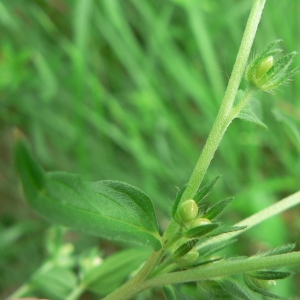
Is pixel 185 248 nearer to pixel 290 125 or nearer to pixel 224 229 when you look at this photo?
pixel 224 229

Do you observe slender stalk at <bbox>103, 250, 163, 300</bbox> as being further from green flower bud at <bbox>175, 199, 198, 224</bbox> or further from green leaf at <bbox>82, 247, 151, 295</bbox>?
green leaf at <bbox>82, 247, 151, 295</bbox>

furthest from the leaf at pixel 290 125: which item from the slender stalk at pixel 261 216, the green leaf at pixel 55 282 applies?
the green leaf at pixel 55 282

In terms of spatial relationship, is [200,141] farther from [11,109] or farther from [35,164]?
[35,164]

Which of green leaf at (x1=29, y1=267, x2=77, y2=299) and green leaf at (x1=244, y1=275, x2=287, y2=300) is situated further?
green leaf at (x1=29, y1=267, x2=77, y2=299)

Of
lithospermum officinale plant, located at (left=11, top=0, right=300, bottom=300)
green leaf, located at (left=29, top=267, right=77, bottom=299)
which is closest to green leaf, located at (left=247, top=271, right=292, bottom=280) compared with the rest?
lithospermum officinale plant, located at (left=11, top=0, right=300, bottom=300)

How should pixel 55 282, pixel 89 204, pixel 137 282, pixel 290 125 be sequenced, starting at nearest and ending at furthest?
pixel 89 204 < pixel 137 282 < pixel 290 125 < pixel 55 282

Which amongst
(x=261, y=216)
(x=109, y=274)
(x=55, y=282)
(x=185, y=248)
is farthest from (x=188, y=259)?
(x=55, y=282)

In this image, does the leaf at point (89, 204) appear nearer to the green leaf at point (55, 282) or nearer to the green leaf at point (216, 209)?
the green leaf at point (216, 209)
